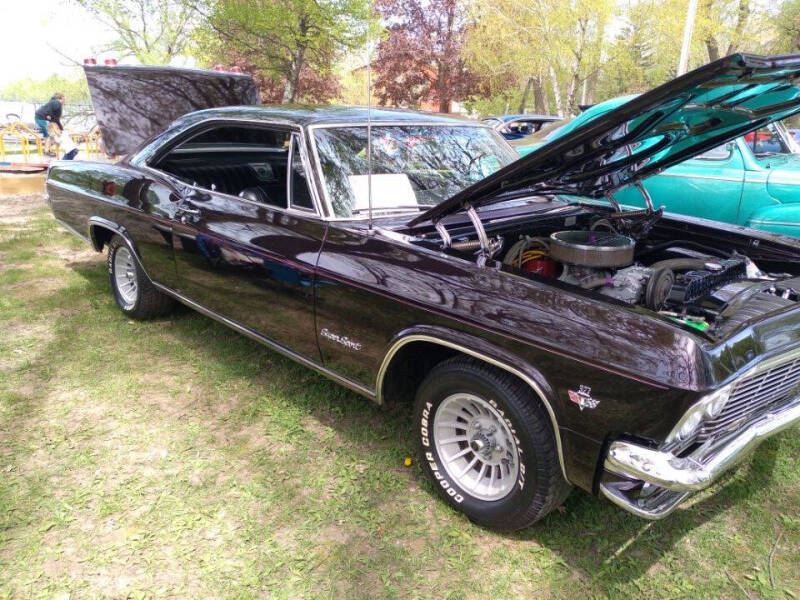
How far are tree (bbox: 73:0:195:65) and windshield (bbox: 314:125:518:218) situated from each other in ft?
60.7

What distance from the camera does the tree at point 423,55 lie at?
66.9 feet

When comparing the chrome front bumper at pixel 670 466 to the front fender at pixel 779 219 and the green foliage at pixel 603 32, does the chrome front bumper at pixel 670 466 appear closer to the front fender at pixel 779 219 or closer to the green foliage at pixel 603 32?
the front fender at pixel 779 219

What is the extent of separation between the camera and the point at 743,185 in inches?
207

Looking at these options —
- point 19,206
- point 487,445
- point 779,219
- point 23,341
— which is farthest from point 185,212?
point 19,206

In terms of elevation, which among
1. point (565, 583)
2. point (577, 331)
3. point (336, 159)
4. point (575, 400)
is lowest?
point (565, 583)

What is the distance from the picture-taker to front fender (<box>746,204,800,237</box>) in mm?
4859

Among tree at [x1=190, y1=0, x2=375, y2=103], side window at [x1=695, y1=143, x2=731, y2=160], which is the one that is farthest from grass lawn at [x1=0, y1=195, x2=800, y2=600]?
tree at [x1=190, y1=0, x2=375, y2=103]

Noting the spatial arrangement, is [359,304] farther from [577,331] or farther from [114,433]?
[114,433]

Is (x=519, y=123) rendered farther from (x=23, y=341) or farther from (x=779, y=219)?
(x=23, y=341)

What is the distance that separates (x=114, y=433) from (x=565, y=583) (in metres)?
2.33

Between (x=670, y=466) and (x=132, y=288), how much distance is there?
4.03m

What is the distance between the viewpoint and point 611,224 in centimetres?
342

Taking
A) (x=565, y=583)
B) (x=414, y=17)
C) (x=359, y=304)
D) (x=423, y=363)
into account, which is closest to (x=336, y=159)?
(x=359, y=304)

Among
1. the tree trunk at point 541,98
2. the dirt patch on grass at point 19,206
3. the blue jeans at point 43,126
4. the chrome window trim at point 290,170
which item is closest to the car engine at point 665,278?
the chrome window trim at point 290,170
